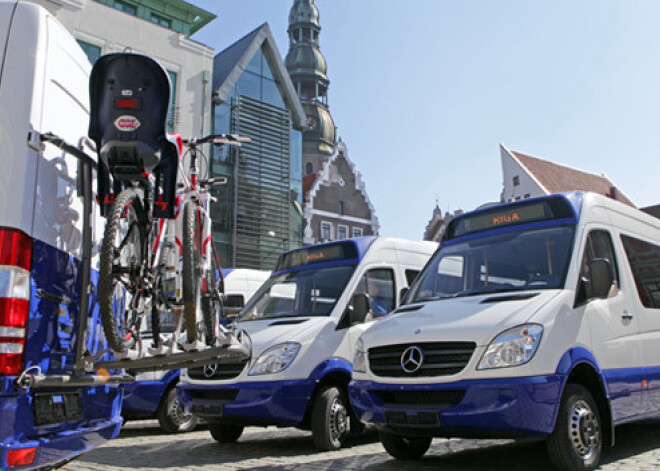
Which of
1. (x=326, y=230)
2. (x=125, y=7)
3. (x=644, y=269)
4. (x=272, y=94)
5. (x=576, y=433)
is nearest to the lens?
(x=576, y=433)

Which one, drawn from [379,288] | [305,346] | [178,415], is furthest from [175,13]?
[305,346]

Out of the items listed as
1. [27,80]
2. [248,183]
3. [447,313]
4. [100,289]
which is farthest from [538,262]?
[248,183]

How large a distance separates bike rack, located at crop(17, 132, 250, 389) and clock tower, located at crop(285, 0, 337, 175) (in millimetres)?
76830

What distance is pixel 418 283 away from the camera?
7191 mm

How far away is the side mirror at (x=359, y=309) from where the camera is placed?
25.6 feet

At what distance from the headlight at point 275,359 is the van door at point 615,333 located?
3.07 meters

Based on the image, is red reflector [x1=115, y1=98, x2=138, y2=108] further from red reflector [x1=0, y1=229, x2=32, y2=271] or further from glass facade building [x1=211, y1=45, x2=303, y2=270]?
glass facade building [x1=211, y1=45, x2=303, y2=270]

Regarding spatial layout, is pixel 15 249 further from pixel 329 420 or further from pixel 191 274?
pixel 329 420

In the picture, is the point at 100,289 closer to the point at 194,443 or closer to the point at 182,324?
the point at 182,324

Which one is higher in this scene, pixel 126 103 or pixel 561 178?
pixel 561 178

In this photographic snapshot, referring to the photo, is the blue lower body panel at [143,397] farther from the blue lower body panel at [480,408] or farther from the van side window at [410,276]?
the blue lower body panel at [480,408]

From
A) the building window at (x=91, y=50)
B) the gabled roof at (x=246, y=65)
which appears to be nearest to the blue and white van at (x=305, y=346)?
the building window at (x=91, y=50)

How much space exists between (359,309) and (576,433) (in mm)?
3012

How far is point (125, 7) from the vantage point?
2908 cm
